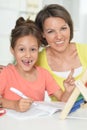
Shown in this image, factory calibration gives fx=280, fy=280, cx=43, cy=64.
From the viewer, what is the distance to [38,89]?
1292mm

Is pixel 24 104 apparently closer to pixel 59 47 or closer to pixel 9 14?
pixel 59 47

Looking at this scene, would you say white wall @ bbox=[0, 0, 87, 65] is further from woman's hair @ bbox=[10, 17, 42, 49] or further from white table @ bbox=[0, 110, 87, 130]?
white table @ bbox=[0, 110, 87, 130]

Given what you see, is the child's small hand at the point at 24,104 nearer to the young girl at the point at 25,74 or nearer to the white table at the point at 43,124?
the white table at the point at 43,124

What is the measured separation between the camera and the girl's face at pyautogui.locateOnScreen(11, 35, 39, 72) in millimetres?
1253

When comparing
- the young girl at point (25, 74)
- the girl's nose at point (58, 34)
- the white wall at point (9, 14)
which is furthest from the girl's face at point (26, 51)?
the white wall at point (9, 14)

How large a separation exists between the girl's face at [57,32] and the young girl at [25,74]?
0.41 ft

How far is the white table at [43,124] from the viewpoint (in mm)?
786

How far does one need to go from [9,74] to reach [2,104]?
0.26m

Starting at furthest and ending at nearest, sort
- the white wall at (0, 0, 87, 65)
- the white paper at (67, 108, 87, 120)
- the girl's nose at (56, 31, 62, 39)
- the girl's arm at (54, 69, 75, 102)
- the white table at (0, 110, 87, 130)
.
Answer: the white wall at (0, 0, 87, 65), the girl's nose at (56, 31, 62, 39), the girl's arm at (54, 69, 75, 102), the white paper at (67, 108, 87, 120), the white table at (0, 110, 87, 130)

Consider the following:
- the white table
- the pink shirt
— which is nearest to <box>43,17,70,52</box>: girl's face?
the pink shirt

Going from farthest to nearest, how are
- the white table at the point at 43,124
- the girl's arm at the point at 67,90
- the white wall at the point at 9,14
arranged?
the white wall at the point at 9,14 < the girl's arm at the point at 67,90 < the white table at the point at 43,124

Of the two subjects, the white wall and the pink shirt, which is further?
the white wall

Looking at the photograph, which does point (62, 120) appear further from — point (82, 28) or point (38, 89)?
point (82, 28)

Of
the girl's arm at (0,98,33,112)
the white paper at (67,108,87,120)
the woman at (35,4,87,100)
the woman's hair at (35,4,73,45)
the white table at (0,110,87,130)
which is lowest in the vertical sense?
the white paper at (67,108,87,120)
